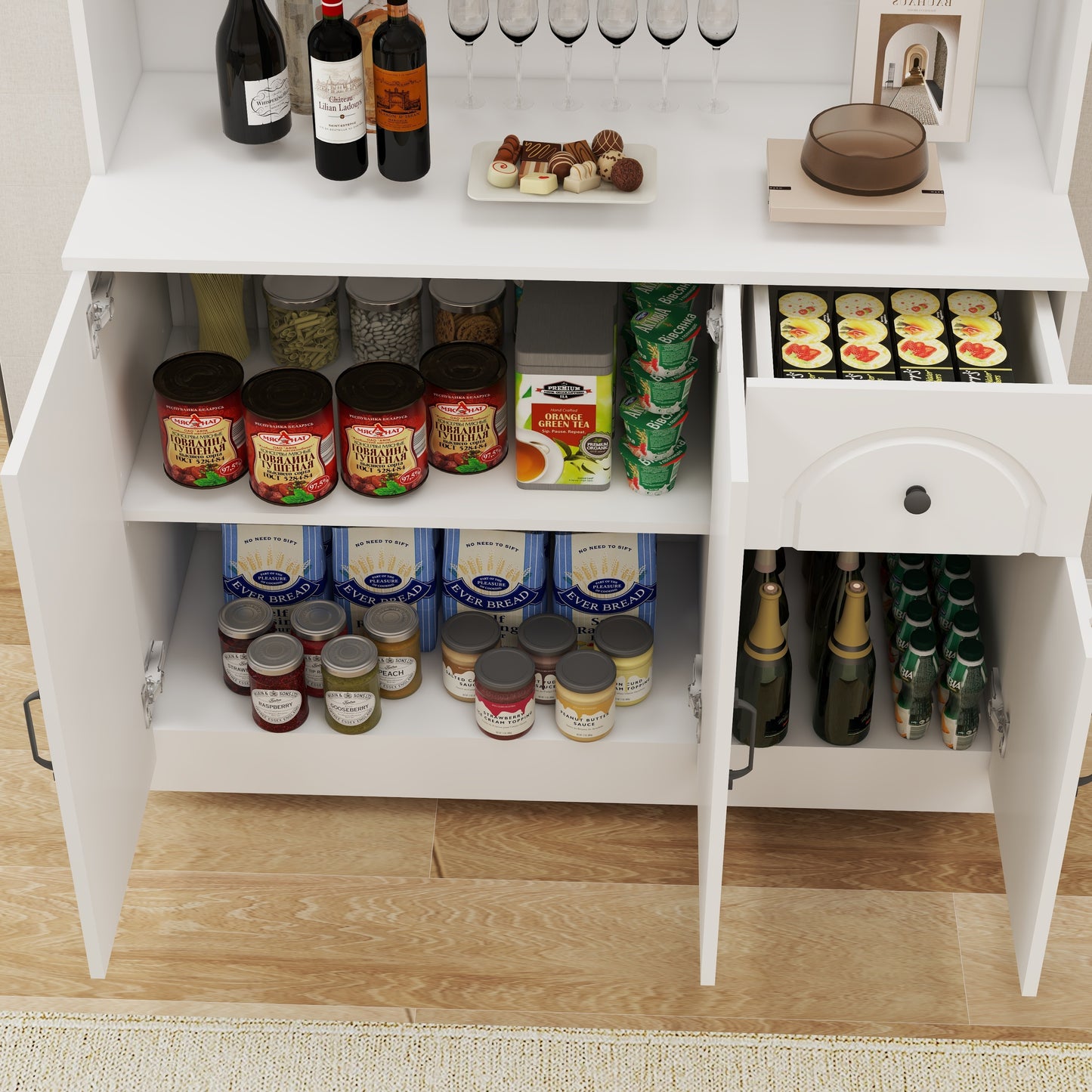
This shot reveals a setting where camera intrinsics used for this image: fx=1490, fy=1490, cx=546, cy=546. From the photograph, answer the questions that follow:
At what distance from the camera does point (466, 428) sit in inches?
68.2

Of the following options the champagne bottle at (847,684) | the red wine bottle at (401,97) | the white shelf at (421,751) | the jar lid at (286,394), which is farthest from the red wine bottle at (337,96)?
the champagne bottle at (847,684)

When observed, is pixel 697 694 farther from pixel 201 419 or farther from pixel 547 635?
pixel 201 419

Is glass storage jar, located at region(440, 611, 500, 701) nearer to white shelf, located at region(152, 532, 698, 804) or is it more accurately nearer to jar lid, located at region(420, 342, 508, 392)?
white shelf, located at region(152, 532, 698, 804)

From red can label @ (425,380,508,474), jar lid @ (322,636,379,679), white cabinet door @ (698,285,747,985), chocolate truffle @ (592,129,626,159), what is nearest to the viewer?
white cabinet door @ (698,285,747,985)

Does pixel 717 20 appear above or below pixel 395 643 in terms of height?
above

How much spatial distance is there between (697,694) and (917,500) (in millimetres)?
436

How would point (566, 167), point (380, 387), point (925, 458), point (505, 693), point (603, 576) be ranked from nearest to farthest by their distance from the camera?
1. point (925, 458)
2. point (566, 167)
3. point (380, 387)
4. point (505, 693)
5. point (603, 576)

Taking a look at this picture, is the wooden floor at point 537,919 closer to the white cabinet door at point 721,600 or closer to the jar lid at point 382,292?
the white cabinet door at point 721,600

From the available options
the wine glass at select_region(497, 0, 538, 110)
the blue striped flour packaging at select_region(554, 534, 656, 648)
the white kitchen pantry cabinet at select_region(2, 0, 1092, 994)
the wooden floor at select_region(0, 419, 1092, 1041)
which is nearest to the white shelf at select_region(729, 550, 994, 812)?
the white kitchen pantry cabinet at select_region(2, 0, 1092, 994)

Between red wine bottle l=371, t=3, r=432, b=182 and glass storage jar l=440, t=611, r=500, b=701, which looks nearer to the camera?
red wine bottle l=371, t=3, r=432, b=182

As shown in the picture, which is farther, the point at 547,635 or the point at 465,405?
the point at 547,635

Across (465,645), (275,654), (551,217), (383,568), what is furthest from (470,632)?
(551,217)

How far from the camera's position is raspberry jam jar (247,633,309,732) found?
1.83 meters

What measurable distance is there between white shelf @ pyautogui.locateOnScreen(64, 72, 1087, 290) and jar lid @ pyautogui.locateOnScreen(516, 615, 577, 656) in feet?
1.77
